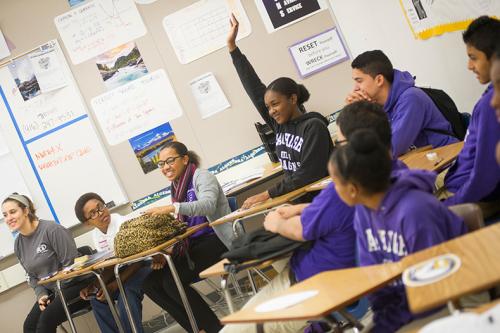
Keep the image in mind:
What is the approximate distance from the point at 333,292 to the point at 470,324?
576 mm

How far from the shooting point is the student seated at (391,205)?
1754 mm

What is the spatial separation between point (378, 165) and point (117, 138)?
14.2ft

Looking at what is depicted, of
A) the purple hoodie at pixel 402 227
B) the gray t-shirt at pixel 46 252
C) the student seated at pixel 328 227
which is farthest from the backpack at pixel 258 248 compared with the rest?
the gray t-shirt at pixel 46 252

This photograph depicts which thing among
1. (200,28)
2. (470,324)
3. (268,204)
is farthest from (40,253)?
(470,324)

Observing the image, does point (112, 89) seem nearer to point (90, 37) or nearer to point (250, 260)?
point (90, 37)

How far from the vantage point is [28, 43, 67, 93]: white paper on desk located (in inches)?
231

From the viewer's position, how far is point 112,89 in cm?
582

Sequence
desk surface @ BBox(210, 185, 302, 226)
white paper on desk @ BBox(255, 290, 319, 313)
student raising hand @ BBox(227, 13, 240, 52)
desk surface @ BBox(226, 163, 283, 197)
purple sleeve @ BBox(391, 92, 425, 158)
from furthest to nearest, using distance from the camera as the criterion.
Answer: desk surface @ BBox(226, 163, 283, 197) → student raising hand @ BBox(227, 13, 240, 52) → desk surface @ BBox(210, 185, 302, 226) → purple sleeve @ BBox(391, 92, 425, 158) → white paper on desk @ BBox(255, 290, 319, 313)

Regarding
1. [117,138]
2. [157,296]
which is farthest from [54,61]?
[157,296]

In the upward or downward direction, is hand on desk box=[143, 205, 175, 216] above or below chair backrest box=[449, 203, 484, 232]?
above

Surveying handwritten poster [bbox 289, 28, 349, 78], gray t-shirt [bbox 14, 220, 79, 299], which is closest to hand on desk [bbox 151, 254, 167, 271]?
gray t-shirt [bbox 14, 220, 79, 299]

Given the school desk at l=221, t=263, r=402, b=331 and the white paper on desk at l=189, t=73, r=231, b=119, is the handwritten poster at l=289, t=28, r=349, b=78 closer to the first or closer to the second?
the white paper on desk at l=189, t=73, r=231, b=119

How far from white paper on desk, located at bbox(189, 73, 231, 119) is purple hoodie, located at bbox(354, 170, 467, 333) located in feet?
12.7

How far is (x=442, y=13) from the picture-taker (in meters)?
4.23
